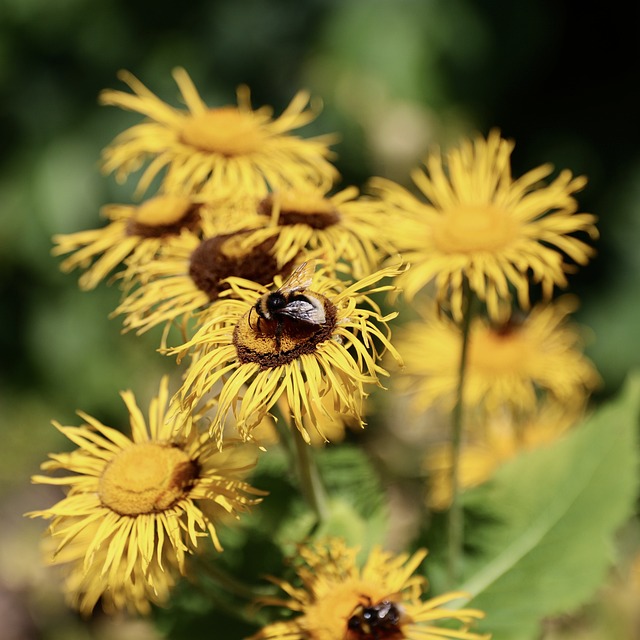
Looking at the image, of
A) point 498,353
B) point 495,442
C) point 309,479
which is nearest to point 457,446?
point 309,479

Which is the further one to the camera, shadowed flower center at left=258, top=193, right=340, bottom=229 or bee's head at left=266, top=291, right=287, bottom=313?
shadowed flower center at left=258, top=193, right=340, bottom=229

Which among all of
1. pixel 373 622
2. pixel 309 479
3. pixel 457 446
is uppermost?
pixel 457 446

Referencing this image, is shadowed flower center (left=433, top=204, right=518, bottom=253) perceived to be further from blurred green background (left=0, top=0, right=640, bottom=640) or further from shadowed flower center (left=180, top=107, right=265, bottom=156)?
blurred green background (left=0, top=0, right=640, bottom=640)

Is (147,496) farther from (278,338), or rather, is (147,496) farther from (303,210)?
(303,210)

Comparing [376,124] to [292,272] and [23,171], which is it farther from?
[292,272]

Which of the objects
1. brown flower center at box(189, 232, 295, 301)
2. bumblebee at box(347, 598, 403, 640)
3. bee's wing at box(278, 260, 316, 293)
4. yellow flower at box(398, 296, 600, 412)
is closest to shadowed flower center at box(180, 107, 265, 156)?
brown flower center at box(189, 232, 295, 301)

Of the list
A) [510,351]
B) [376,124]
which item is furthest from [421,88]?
[510,351]
